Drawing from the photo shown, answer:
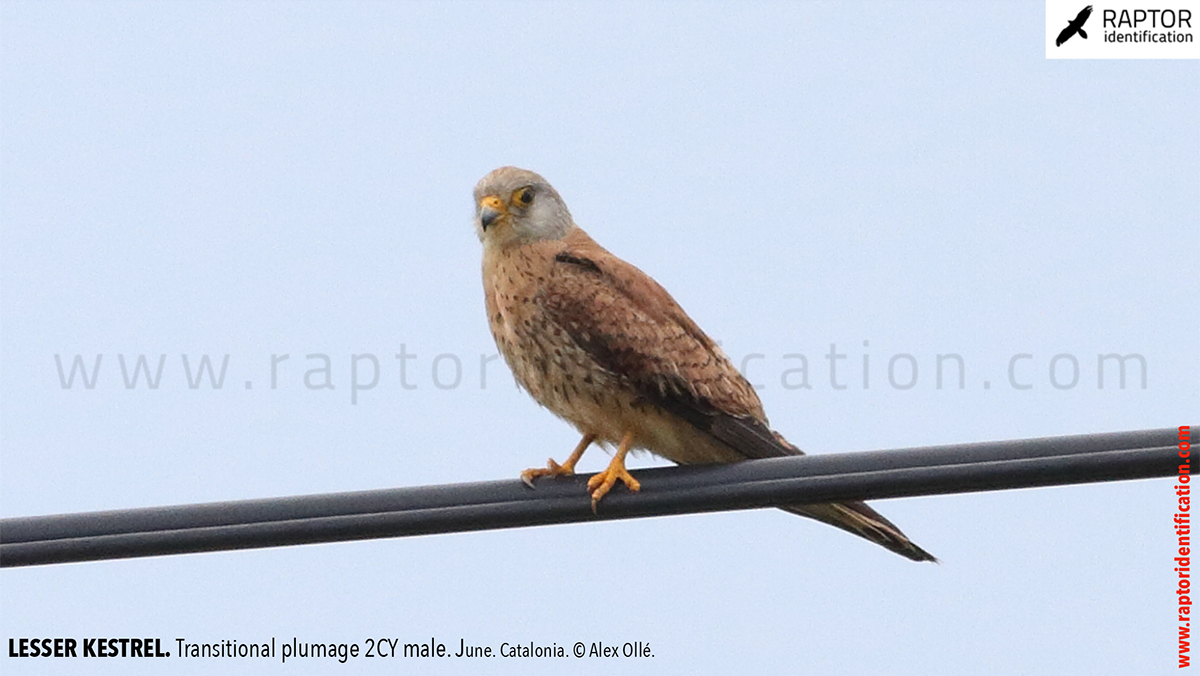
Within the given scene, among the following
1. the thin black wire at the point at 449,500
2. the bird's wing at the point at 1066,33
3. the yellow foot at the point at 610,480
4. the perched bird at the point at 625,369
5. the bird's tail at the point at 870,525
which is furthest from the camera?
the bird's wing at the point at 1066,33

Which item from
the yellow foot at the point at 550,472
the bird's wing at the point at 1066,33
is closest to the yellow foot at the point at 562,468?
the yellow foot at the point at 550,472

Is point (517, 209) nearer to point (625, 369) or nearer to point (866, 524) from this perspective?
point (625, 369)

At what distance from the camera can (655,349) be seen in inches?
219

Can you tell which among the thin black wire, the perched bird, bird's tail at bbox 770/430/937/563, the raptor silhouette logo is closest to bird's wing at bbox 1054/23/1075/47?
the raptor silhouette logo

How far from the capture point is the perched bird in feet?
17.9

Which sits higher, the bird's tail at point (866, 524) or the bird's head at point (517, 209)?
the bird's head at point (517, 209)

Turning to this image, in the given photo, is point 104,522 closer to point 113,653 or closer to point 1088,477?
point 113,653

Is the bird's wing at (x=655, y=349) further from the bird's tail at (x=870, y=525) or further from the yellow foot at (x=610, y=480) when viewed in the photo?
the yellow foot at (x=610, y=480)

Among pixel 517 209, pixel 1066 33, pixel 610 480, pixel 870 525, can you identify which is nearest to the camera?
pixel 610 480

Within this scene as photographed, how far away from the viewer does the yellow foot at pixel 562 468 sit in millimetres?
5246

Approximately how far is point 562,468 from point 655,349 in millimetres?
564

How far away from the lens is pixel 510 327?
5.80m

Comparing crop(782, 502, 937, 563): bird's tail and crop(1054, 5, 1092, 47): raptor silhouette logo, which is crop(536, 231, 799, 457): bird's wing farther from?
crop(1054, 5, 1092, 47): raptor silhouette logo

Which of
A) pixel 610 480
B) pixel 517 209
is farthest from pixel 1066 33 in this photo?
pixel 610 480
